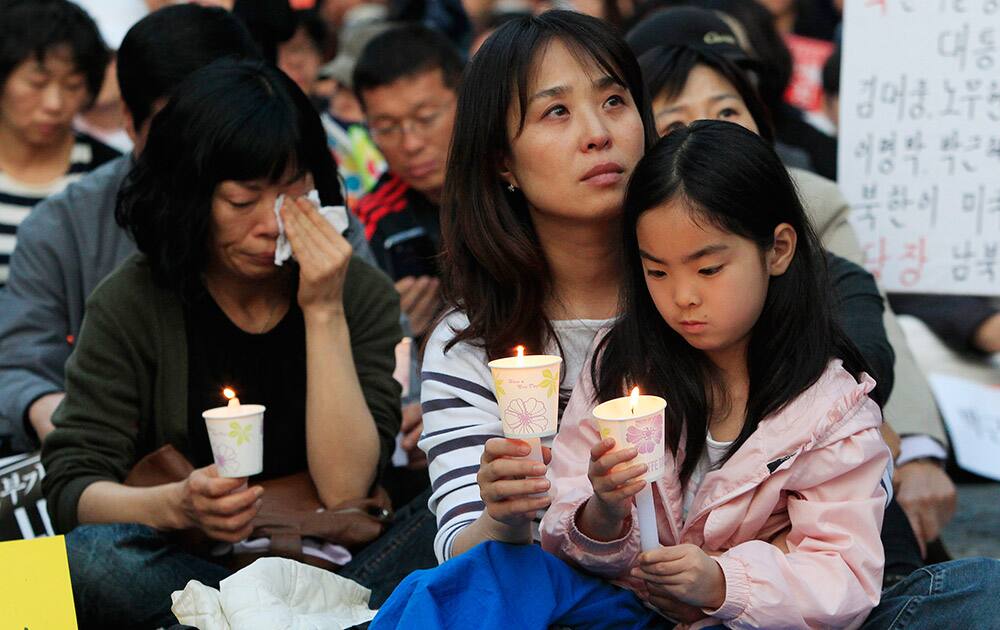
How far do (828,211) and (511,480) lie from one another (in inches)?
79.7

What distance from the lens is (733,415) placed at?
279 cm

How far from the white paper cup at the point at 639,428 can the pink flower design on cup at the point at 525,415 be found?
0.31 ft

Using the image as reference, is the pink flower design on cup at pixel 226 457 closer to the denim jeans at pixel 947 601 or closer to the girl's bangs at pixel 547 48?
the girl's bangs at pixel 547 48

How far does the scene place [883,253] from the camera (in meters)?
4.70

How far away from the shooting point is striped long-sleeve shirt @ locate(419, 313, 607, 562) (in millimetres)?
2969

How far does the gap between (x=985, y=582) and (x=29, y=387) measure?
2.78 m

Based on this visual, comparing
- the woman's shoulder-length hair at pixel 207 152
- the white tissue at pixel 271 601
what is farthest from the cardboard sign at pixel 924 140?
the white tissue at pixel 271 601

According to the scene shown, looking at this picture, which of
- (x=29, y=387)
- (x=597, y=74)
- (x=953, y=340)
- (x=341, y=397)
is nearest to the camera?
(x=597, y=74)

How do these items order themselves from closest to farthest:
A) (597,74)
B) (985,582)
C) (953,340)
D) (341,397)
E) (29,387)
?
1. (985,582)
2. (597,74)
3. (341,397)
4. (29,387)
5. (953,340)

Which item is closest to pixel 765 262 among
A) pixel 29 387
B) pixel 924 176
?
pixel 924 176

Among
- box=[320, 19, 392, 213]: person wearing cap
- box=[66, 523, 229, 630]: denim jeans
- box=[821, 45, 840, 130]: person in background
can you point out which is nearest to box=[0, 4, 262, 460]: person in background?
box=[66, 523, 229, 630]: denim jeans

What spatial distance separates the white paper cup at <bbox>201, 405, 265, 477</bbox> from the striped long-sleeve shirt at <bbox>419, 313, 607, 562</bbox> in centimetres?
36

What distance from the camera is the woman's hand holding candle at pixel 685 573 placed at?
2436mm

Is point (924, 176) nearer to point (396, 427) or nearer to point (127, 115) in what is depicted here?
point (396, 427)
